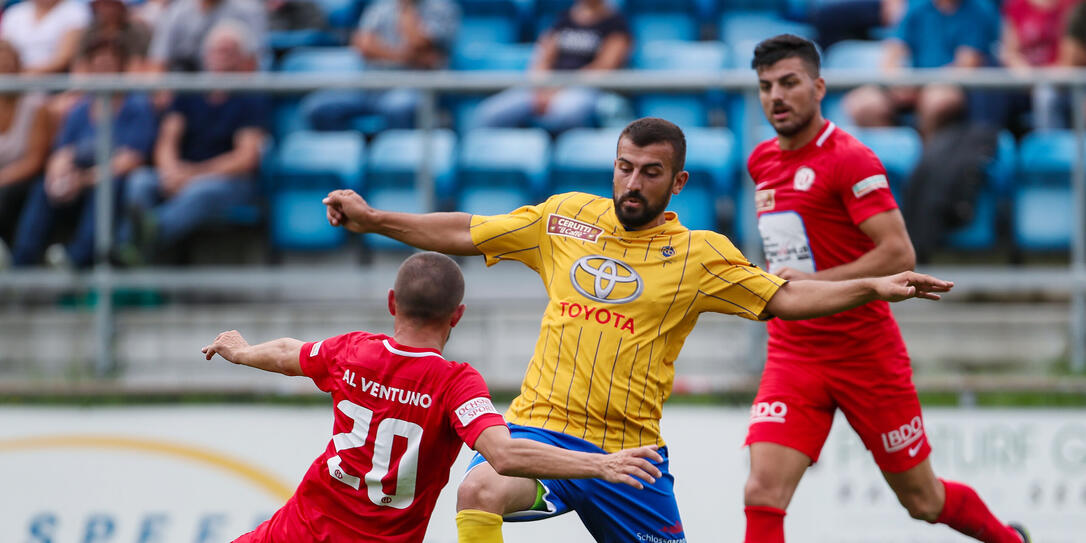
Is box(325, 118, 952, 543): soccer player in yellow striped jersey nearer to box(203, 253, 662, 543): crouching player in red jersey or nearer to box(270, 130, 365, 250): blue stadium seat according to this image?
box(203, 253, 662, 543): crouching player in red jersey

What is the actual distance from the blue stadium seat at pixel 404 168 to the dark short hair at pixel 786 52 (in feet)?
8.43

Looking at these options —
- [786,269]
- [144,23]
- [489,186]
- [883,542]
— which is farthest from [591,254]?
[144,23]

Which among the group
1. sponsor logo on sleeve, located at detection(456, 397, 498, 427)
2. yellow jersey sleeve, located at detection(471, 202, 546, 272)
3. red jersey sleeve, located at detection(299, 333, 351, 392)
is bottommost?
sponsor logo on sleeve, located at detection(456, 397, 498, 427)

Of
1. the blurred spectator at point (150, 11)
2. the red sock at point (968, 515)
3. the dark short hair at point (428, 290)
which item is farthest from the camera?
the blurred spectator at point (150, 11)

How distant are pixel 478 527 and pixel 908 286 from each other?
5.91 feet

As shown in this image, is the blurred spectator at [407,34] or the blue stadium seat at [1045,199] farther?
the blurred spectator at [407,34]

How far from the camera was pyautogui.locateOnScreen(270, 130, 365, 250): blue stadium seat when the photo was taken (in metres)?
7.38

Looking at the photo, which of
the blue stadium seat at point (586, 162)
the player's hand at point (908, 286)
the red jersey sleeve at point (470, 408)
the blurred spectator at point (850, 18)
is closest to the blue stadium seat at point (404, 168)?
the blue stadium seat at point (586, 162)

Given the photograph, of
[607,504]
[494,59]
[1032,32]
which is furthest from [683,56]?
[607,504]

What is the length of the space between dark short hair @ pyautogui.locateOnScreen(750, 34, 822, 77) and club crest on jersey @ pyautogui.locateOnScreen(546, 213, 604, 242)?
1323 mm

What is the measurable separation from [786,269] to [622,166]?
3.54 feet

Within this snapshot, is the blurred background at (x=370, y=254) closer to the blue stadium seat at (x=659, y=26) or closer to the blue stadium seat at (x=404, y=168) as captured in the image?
the blue stadium seat at (x=404, y=168)

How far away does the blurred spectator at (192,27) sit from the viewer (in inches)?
332

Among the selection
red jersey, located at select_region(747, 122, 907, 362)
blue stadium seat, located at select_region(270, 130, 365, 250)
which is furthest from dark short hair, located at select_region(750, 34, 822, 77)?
blue stadium seat, located at select_region(270, 130, 365, 250)
